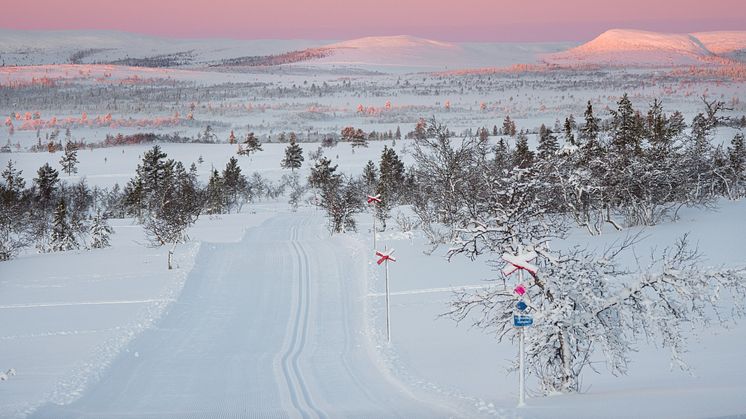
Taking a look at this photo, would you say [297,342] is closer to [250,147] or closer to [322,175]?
[322,175]

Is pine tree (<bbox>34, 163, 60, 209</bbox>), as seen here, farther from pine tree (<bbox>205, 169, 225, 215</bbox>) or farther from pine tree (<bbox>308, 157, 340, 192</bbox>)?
pine tree (<bbox>308, 157, 340, 192</bbox>)

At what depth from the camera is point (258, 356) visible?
19.1m

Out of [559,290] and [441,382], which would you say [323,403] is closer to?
[441,382]

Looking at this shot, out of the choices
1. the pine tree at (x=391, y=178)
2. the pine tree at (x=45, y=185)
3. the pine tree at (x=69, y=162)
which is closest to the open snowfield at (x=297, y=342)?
the pine tree at (x=391, y=178)

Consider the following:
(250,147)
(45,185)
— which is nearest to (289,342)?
(45,185)

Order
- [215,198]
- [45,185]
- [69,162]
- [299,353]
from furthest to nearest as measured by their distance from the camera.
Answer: [69,162]
[45,185]
[215,198]
[299,353]

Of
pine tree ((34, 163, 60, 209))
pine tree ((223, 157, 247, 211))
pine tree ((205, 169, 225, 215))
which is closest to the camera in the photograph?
pine tree ((205, 169, 225, 215))

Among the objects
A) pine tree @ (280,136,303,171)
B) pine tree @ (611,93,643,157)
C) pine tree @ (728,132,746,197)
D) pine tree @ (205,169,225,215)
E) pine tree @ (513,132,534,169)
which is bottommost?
pine tree @ (205,169,225,215)

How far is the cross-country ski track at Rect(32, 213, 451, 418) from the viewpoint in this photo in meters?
13.8

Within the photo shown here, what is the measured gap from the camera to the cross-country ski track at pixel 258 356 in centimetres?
1380

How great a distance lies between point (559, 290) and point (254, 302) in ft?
51.5

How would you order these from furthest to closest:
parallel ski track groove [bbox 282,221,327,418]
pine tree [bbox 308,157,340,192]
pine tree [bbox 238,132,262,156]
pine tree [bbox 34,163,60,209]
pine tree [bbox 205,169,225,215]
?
pine tree [bbox 238,132,262,156]
pine tree [bbox 308,157,340,192]
pine tree [bbox 34,163,60,209]
pine tree [bbox 205,169,225,215]
parallel ski track groove [bbox 282,221,327,418]

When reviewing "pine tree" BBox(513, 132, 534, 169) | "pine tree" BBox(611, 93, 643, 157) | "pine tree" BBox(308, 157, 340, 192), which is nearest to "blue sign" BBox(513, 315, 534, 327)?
"pine tree" BBox(513, 132, 534, 169)

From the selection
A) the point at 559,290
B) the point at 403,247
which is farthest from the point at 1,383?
the point at 403,247
